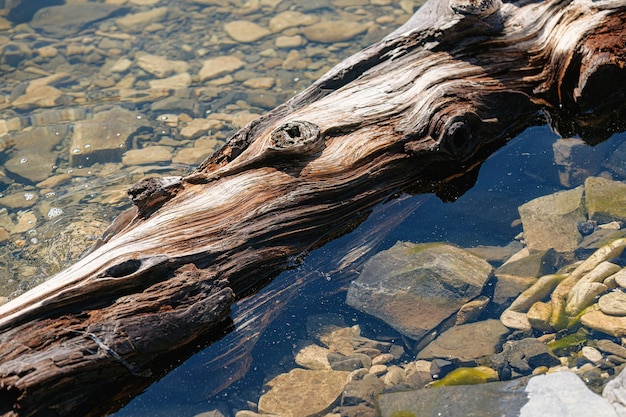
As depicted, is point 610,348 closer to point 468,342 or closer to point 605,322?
point 605,322

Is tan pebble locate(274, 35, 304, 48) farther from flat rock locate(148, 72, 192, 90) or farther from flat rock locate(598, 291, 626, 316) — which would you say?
flat rock locate(598, 291, 626, 316)

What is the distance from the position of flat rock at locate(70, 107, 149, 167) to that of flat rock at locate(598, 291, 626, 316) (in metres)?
4.31

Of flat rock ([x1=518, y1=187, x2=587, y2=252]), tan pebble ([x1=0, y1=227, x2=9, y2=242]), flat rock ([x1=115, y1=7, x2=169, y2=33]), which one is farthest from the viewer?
flat rock ([x1=115, y1=7, x2=169, y2=33])

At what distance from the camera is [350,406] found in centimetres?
317

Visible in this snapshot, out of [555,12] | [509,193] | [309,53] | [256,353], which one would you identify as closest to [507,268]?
[509,193]

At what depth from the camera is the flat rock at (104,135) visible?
19.7ft

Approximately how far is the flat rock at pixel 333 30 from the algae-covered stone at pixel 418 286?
469cm

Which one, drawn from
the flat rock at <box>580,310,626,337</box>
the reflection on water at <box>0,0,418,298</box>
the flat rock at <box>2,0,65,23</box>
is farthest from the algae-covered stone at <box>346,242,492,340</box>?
the flat rock at <box>2,0,65,23</box>

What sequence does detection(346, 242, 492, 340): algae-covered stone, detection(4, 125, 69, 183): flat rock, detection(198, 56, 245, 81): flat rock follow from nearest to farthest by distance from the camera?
detection(346, 242, 492, 340): algae-covered stone
detection(4, 125, 69, 183): flat rock
detection(198, 56, 245, 81): flat rock

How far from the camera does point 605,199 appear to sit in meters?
4.03

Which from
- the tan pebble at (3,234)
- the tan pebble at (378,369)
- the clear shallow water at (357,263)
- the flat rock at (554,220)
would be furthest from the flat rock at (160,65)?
the tan pebble at (378,369)

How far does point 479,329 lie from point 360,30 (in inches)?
213

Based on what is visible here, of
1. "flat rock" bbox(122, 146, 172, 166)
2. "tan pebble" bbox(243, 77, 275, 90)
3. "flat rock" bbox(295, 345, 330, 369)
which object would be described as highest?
"tan pebble" bbox(243, 77, 275, 90)

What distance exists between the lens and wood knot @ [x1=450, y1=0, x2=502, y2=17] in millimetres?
4105
